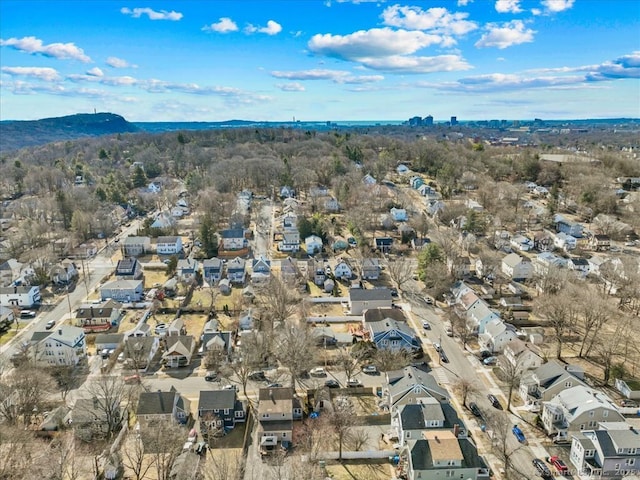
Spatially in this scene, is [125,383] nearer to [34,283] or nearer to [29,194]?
[34,283]

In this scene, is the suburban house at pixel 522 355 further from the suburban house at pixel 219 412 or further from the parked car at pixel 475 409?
the suburban house at pixel 219 412

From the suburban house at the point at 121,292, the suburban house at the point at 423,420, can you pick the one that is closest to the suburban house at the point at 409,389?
the suburban house at the point at 423,420

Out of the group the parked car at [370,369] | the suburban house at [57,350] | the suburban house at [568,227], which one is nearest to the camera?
the parked car at [370,369]

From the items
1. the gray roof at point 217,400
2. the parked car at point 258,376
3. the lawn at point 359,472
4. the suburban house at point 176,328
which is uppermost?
the gray roof at point 217,400

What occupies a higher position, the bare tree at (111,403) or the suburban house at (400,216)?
the suburban house at (400,216)

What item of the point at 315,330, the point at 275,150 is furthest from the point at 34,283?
the point at 275,150
